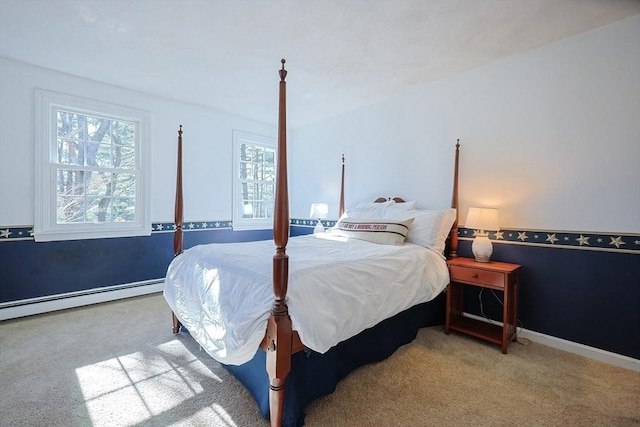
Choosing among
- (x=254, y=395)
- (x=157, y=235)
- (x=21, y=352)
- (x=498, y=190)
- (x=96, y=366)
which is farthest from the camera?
(x=157, y=235)

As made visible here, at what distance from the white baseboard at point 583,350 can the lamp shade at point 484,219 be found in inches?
38.2

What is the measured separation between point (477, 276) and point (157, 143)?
392 cm

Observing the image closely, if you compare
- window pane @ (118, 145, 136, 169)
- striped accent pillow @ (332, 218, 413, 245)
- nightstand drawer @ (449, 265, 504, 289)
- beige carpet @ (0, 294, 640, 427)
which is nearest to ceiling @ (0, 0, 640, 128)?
window pane @ (118, 145, 136, 169)

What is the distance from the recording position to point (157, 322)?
2.73 metres

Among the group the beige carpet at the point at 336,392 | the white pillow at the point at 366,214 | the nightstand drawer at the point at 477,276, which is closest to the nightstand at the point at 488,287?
the nightstand drawer at the point at 477,276

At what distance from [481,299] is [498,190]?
3.48ft

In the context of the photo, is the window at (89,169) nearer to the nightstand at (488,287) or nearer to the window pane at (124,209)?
the window pane at (124,209)

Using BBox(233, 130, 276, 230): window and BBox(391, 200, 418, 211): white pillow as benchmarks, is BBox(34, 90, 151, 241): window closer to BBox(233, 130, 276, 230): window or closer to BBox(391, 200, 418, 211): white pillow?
BBox(233, 130, 276, 230): window

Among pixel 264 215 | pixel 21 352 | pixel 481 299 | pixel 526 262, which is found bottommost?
pixel 21 352

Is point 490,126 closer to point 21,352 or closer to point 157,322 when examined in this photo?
point 157,322

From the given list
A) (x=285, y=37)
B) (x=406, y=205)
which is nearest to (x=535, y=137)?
(x=406, y=205)

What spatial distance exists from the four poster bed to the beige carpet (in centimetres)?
15

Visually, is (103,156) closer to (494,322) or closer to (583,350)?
(494,322)

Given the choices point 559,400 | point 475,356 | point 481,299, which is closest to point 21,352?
point 475,356
